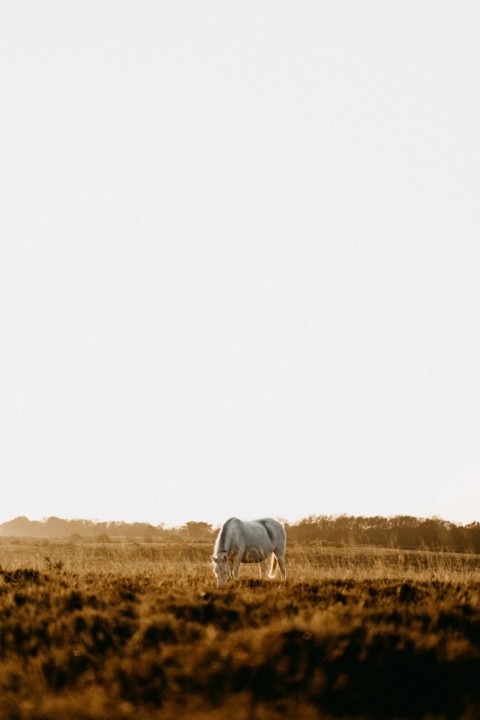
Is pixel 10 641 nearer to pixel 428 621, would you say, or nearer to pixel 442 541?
pixel 428 621

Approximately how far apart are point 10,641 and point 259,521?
1610 centimetres

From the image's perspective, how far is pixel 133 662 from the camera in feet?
20.6

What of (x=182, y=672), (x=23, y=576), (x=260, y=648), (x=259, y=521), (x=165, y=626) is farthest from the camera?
(x=259, y=521)

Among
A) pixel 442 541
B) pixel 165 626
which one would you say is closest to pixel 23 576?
pixel 165 626

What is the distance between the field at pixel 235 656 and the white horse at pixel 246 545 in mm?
9085

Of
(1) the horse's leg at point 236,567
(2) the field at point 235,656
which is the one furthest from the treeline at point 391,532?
(2) the field at point 235,656

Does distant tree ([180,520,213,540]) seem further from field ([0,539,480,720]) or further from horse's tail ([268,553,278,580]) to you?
field ([0,539,480,720])

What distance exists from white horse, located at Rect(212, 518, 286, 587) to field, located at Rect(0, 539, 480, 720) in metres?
9.09

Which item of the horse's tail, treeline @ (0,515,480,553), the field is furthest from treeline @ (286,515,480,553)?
the field

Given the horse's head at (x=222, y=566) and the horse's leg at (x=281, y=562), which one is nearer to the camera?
the horse's head at (x=222, y=566)

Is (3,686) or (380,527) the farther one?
(380,527)

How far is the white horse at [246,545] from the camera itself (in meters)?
18.9

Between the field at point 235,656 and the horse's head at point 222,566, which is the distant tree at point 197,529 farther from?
the field at point 235,656

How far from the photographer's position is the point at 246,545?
68.1ft
